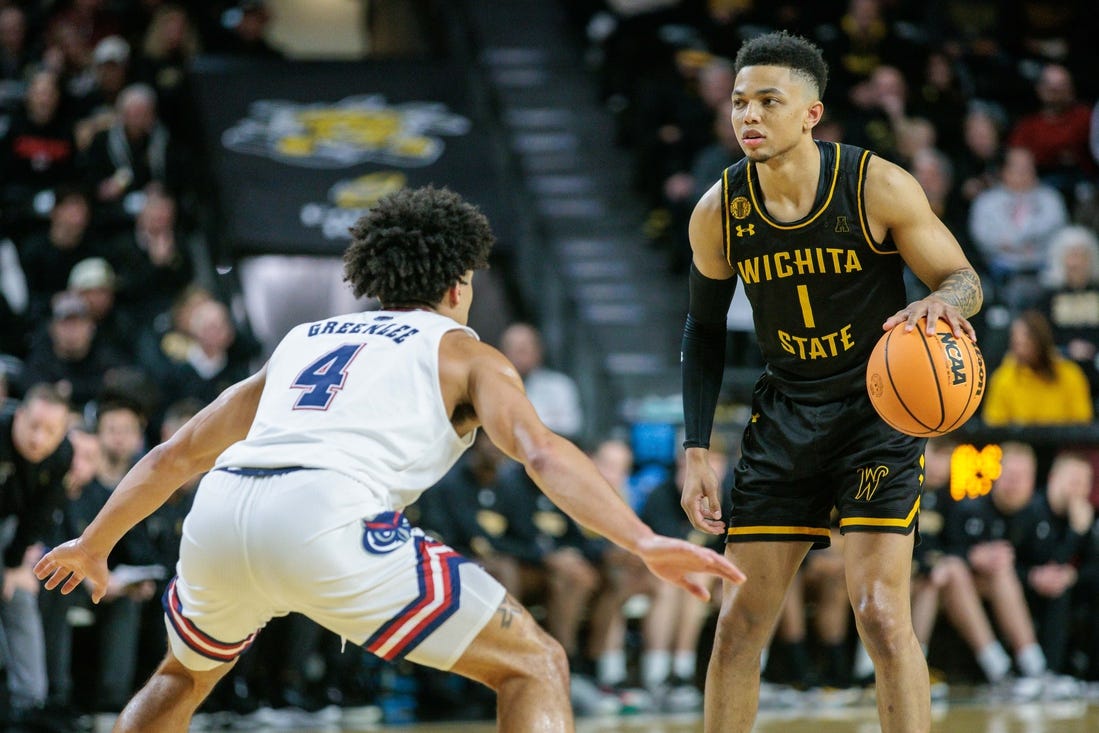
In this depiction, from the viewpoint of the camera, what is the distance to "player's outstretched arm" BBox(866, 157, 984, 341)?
436cm

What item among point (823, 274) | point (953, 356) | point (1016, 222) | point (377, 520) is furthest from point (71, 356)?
point (1016, 222)

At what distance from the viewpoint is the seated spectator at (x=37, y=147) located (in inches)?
408

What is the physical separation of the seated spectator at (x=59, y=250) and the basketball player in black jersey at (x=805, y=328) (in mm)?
5949

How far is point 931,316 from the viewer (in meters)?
4.12

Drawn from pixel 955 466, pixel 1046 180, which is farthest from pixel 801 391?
pixel 1046 180

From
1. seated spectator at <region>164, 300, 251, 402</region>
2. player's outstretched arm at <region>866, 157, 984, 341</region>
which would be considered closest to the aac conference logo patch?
seated spectator at <region>164, 300, 251, 402</region>

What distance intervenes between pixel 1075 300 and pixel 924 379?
6571mm

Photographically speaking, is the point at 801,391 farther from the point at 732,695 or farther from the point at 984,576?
the point at 984,576

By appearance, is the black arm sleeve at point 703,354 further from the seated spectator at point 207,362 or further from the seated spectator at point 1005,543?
the seated spectator at point 1005,543

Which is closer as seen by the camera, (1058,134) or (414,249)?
(414,249)

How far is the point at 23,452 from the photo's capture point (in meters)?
7.43

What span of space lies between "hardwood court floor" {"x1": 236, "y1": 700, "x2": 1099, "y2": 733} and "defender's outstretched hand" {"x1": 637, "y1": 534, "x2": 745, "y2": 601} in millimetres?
4031

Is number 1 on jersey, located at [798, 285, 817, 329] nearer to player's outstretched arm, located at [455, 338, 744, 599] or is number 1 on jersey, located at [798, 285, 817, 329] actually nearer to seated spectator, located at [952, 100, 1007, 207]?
player's outstretched arm, located at [455, 338, 744, 599]

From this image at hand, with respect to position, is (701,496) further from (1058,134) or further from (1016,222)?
(1058,134)
